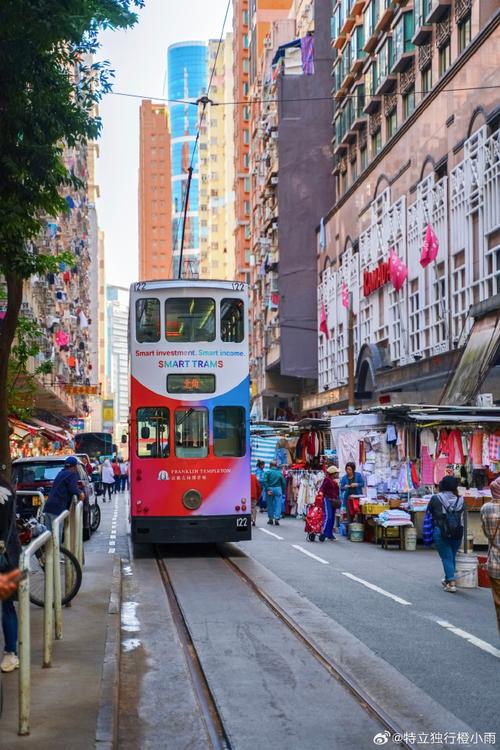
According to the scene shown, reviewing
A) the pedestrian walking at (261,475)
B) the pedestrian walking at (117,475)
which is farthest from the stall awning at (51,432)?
the pedestrian walking at (261,475)

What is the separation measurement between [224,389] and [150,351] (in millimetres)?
1355

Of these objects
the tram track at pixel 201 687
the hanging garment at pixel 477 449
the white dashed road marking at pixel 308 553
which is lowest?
the tram track at pixel 201 687

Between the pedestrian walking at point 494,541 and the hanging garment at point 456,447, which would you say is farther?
the hanging garment at point 456,447

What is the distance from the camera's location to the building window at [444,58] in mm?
33344

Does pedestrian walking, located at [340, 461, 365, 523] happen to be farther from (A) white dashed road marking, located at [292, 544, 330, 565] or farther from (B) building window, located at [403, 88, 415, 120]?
(B) building window, located at [403, 88, 415, 120]

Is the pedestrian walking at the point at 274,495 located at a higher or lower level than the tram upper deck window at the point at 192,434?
lower

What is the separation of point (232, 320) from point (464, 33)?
56.7 ft

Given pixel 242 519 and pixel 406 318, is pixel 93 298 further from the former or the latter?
pixel 242 519

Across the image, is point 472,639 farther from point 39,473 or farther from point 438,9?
point 438,9

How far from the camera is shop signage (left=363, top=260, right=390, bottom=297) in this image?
125 feet

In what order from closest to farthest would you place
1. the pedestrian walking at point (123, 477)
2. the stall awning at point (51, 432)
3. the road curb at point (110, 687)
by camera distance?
the road curb at point (110, 687), the stall awning at point (51, 432), the pedestrian walking at point (123, 477)

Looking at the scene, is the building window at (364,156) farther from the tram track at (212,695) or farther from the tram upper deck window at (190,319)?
the tram track at (212,695)

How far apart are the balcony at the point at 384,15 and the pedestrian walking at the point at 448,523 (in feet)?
95.3

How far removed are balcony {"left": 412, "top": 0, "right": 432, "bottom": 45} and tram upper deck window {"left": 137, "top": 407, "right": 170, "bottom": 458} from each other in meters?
21.4
